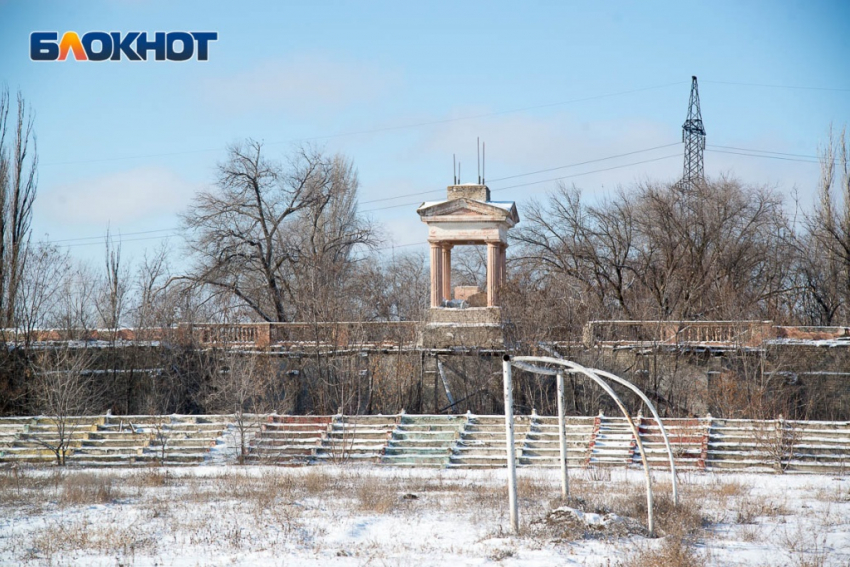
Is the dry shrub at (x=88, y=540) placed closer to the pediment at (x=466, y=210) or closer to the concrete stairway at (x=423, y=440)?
the concrete stairway at (x=423, y=440)

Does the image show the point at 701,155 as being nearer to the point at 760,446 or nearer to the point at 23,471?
the point at 760,446

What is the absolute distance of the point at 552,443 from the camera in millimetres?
26062

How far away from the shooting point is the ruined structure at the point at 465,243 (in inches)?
1243

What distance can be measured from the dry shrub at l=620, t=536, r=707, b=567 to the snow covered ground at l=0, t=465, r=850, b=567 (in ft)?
0.11

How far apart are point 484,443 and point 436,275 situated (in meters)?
8.25

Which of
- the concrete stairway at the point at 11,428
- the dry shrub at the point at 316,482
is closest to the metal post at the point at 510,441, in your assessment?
the dry shrub at the point at 316,482

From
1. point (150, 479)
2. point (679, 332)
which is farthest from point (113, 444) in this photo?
point (679, 332)

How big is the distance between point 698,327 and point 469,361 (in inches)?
347

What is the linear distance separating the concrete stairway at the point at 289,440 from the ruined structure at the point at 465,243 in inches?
252

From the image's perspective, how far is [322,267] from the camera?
3959 cm

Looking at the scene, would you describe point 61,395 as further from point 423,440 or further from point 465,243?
point 465,243

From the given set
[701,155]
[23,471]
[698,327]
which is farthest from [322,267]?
[701,155]

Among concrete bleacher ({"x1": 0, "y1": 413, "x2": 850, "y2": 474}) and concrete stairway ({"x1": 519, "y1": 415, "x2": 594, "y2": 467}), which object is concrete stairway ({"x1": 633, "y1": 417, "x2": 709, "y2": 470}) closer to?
concrete bleacher ({"x1": 0, "y1": 413, "x2": 850, "y2": 474})

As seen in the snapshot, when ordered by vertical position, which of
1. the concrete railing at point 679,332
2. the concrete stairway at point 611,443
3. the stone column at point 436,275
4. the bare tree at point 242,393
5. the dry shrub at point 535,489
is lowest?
the dry shrub at point 535,489
